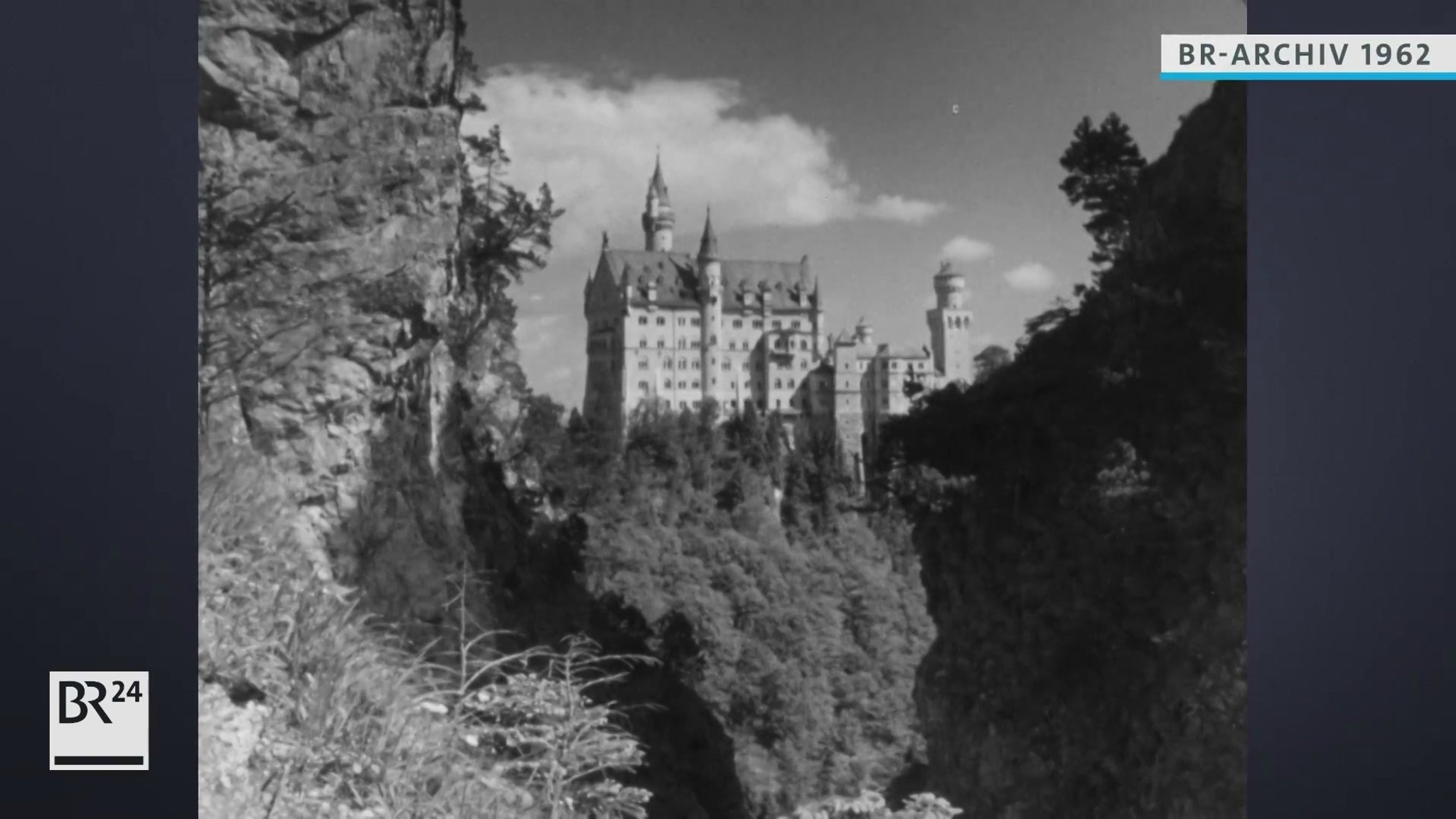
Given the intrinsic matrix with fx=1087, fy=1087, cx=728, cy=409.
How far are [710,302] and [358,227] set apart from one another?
59.2 inches

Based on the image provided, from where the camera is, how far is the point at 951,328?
15.8 feet

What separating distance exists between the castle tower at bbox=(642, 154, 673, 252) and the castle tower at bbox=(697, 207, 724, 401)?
15 centimetres

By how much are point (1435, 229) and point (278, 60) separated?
4217mm

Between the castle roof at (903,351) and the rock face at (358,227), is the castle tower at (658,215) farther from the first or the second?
the castle roof at (903,351)

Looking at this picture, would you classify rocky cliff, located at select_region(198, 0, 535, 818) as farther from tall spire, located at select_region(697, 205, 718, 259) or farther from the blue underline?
the blue underline

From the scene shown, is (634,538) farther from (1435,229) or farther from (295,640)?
(1435,229)

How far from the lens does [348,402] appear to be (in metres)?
4.56

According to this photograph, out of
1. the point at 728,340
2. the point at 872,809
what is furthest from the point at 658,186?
the point at 872,809

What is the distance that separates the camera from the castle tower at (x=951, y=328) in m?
4.68

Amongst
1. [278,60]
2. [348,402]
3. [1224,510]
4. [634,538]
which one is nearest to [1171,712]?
[1224,510]

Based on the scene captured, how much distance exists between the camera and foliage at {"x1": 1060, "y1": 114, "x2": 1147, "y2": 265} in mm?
4930

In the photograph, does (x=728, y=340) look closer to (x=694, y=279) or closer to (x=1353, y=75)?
(x=694, y=279)

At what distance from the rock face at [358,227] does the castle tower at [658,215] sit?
0.91m

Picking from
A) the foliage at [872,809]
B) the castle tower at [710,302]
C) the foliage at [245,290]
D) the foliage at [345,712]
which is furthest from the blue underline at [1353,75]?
the foliage at [245,290]
